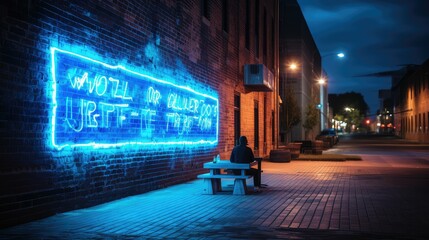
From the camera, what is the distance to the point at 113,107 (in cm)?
1049

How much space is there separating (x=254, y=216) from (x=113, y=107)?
3.84 m

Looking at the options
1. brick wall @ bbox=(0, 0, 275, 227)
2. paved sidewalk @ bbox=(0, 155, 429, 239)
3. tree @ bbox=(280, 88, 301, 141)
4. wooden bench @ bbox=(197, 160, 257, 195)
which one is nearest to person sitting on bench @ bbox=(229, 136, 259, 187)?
wooden bench @ bbox=(197, 160, 257, 195)

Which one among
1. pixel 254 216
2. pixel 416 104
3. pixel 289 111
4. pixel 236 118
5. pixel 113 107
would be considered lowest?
pixel 254 216

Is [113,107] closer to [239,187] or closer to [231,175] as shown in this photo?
[231,175]

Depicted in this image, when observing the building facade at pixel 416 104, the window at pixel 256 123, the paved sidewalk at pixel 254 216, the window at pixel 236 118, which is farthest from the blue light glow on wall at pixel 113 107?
the building facade at pixel 416 104

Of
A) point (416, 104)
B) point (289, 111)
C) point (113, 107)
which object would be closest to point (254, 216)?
point (113, 107)

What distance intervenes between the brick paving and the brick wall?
0.41 meters

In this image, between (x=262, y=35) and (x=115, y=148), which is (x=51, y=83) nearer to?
(x=115, y=148)

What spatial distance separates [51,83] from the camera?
837 cm

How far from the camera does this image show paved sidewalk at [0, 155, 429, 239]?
7.13m

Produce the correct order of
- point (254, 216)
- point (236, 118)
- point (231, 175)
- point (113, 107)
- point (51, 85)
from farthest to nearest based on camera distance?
point (236, 118)
point (231, 175)
point (113, 107)
point (254, 216)
point (51, 85)

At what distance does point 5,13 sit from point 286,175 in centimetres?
1188

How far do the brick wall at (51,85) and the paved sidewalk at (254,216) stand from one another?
0.40m

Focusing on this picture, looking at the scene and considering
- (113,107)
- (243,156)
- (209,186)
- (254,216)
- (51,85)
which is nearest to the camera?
(51,85)
